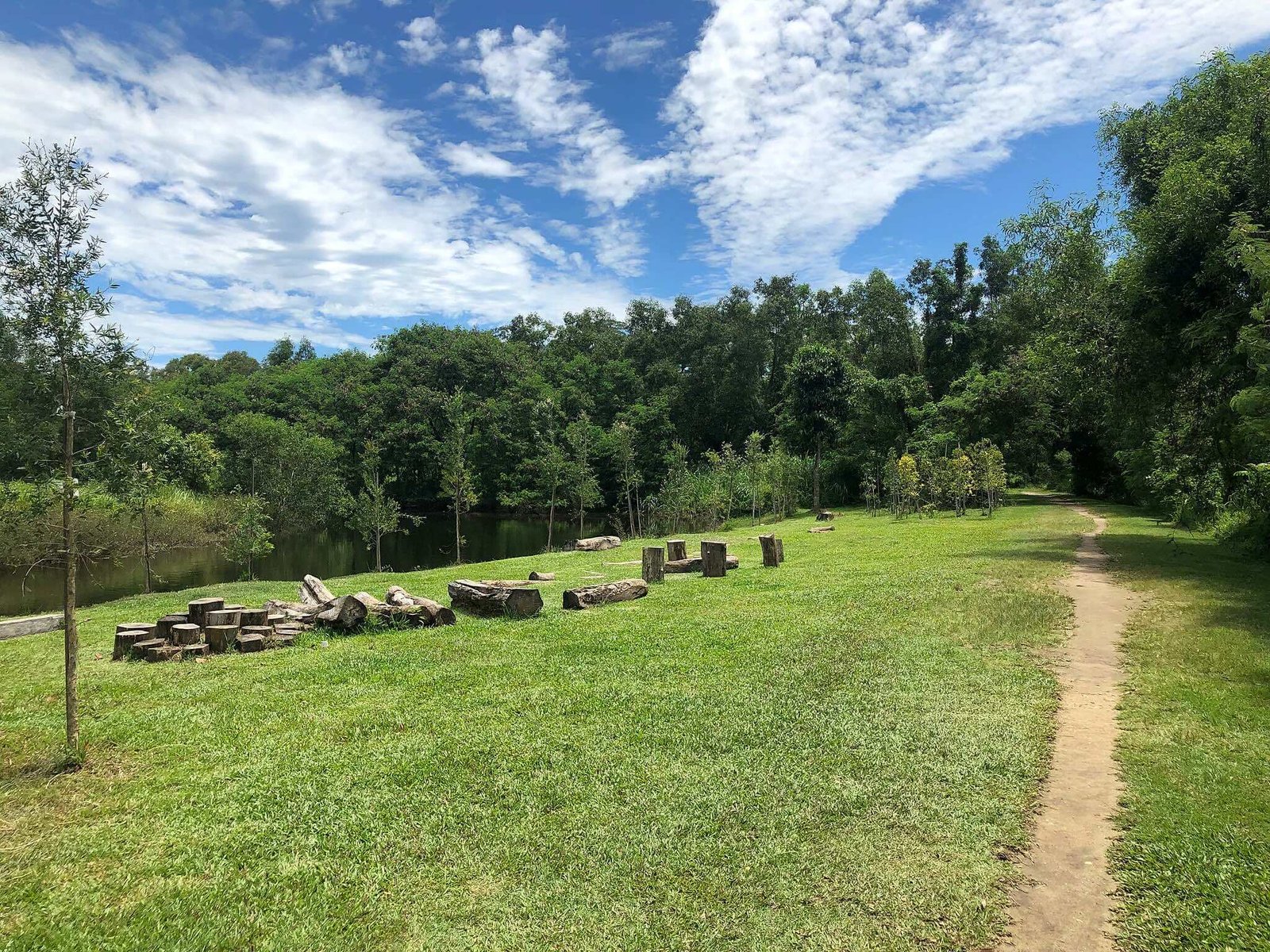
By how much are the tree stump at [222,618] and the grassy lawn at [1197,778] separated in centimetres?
1040

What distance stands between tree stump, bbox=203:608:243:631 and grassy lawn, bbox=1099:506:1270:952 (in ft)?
34.1

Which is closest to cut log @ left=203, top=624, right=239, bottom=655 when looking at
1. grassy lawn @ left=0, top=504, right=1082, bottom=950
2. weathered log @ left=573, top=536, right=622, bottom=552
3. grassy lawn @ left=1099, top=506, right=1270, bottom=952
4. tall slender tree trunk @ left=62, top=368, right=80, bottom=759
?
grassy lawn @ left=0, top=504, right=1082, bottom=950

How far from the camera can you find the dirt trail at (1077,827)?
144 inches

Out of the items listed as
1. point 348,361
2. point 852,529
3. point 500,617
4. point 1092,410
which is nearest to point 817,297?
point 1092,410

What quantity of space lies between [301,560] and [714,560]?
26470mm

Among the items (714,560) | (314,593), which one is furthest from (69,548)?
(714,560)

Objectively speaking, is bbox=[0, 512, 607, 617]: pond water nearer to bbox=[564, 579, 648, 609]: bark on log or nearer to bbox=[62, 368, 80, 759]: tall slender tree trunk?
bbox=[62, 368, 80, 759]: tall slender tree trunk

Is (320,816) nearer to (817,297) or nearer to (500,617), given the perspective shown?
(500,617)

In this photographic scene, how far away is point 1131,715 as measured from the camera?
21.1 ft

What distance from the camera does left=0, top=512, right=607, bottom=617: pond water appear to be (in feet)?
72.7

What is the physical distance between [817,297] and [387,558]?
42872 mm

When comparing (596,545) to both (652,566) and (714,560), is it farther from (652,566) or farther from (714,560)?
(714,560)

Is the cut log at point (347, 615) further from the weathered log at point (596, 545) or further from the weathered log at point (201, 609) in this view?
the weathered log at point (596, 545)

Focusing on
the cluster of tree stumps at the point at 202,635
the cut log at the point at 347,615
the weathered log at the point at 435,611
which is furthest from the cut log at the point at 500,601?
the cluster of tree stumps at the point at 202,635
